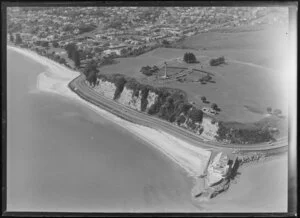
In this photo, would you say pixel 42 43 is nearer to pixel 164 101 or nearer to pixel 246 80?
pixel 164 101

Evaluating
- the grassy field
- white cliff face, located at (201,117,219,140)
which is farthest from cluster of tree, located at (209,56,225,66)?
white cliff face, located at (201,117,219,140)

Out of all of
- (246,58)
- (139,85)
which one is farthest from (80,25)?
(246,58)

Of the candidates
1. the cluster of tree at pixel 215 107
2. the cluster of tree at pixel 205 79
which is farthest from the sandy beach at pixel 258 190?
the cluster of tree at pixel 205 79

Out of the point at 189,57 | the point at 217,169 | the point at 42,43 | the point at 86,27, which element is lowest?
the point at 217,169

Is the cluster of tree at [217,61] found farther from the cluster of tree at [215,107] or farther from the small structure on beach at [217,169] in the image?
the small structure on beach at [217,169]

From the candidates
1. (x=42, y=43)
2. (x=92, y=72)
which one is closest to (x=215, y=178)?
(x=92, y=72)
